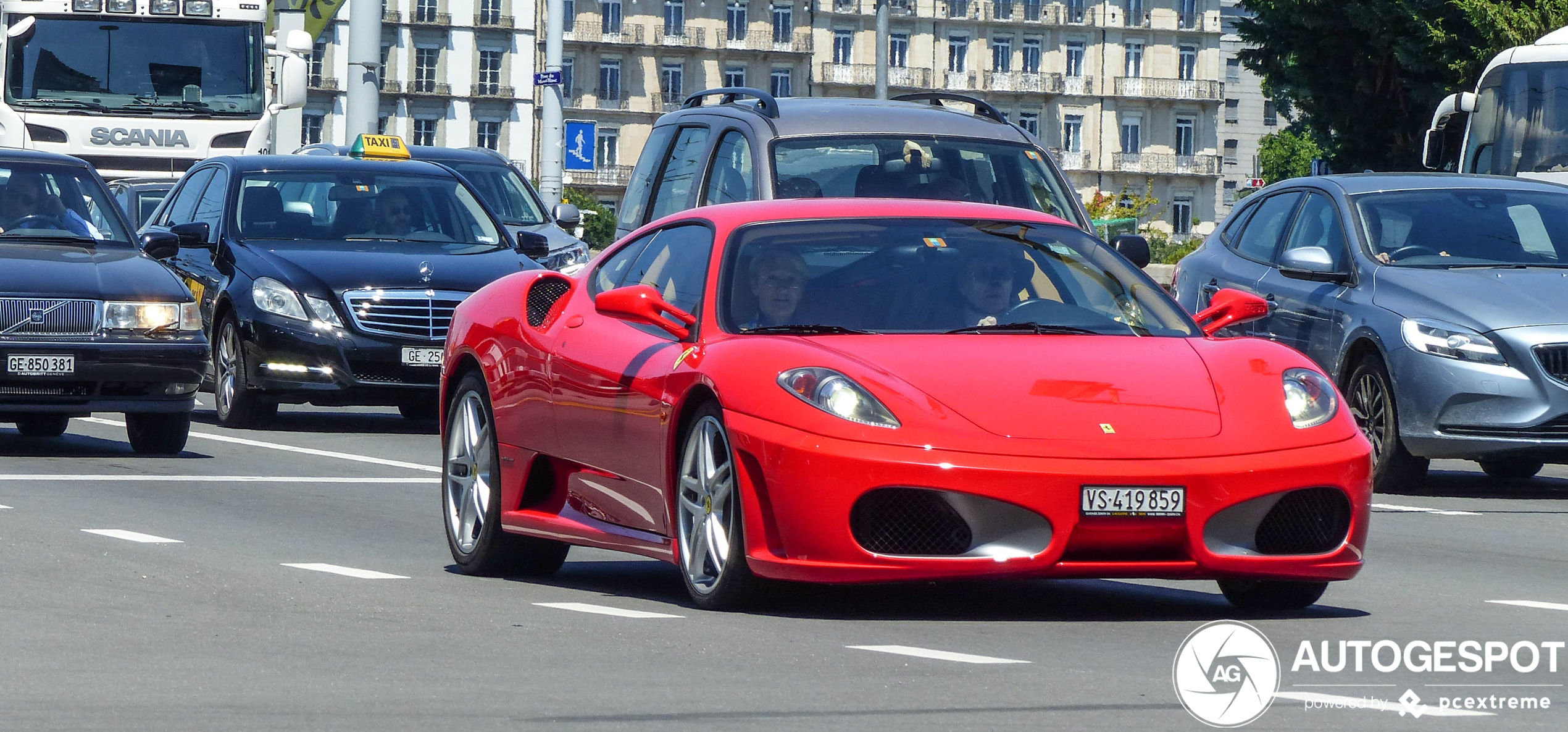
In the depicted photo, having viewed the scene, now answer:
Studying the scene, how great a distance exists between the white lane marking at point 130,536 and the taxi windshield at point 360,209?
24.0 ft

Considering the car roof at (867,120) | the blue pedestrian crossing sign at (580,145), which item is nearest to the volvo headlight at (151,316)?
the car roof at (867,120)

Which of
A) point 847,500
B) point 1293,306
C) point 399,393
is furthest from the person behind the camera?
point 399,393

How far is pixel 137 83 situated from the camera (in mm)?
27406

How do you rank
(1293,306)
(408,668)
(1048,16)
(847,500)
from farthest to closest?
(1048,16) < (1293,306) < (847,500) < (408,668)

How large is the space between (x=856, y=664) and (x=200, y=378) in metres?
8.85

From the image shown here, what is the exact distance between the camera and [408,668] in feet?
21.6

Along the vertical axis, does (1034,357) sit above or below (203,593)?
above

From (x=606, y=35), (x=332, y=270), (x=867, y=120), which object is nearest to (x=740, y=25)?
(x=606, y=35)

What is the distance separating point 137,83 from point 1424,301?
17.4m

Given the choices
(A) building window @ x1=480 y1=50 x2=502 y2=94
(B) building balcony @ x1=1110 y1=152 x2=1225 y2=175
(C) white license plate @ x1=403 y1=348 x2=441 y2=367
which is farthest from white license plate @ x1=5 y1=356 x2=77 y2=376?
(B) building balcony @ x1=1110 y1=152 x2=1225 y2=175

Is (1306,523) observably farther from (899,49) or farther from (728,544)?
(899,49)

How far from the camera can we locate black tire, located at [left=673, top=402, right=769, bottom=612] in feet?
24.8

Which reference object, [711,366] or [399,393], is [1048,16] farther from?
[711,366]

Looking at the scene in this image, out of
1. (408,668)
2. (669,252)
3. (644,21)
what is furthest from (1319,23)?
(644,21)
